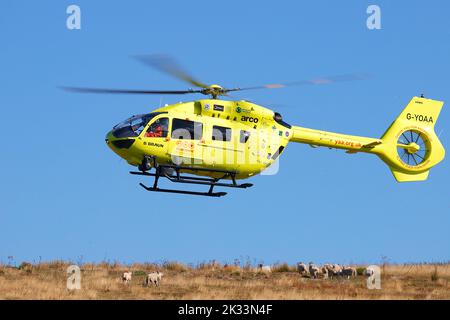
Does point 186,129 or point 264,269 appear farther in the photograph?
point 264,269

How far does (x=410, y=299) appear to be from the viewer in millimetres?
27109

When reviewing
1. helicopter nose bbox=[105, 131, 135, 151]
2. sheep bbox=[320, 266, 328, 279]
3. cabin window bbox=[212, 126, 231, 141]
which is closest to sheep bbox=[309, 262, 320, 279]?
sheep bbox=[320, 266, 328, 279]

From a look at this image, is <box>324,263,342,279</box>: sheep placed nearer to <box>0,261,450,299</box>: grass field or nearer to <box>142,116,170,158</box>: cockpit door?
<box>0,261,450,299</box>: grass field

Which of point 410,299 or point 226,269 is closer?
point 410,299

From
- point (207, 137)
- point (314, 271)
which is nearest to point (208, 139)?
point (207, 137)

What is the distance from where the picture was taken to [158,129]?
95.9ft

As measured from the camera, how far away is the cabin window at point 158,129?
29.1m

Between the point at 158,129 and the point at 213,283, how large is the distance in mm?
6051

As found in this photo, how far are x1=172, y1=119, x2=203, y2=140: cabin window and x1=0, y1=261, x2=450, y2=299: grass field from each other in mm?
5354

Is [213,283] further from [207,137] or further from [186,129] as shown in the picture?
[186,129]
